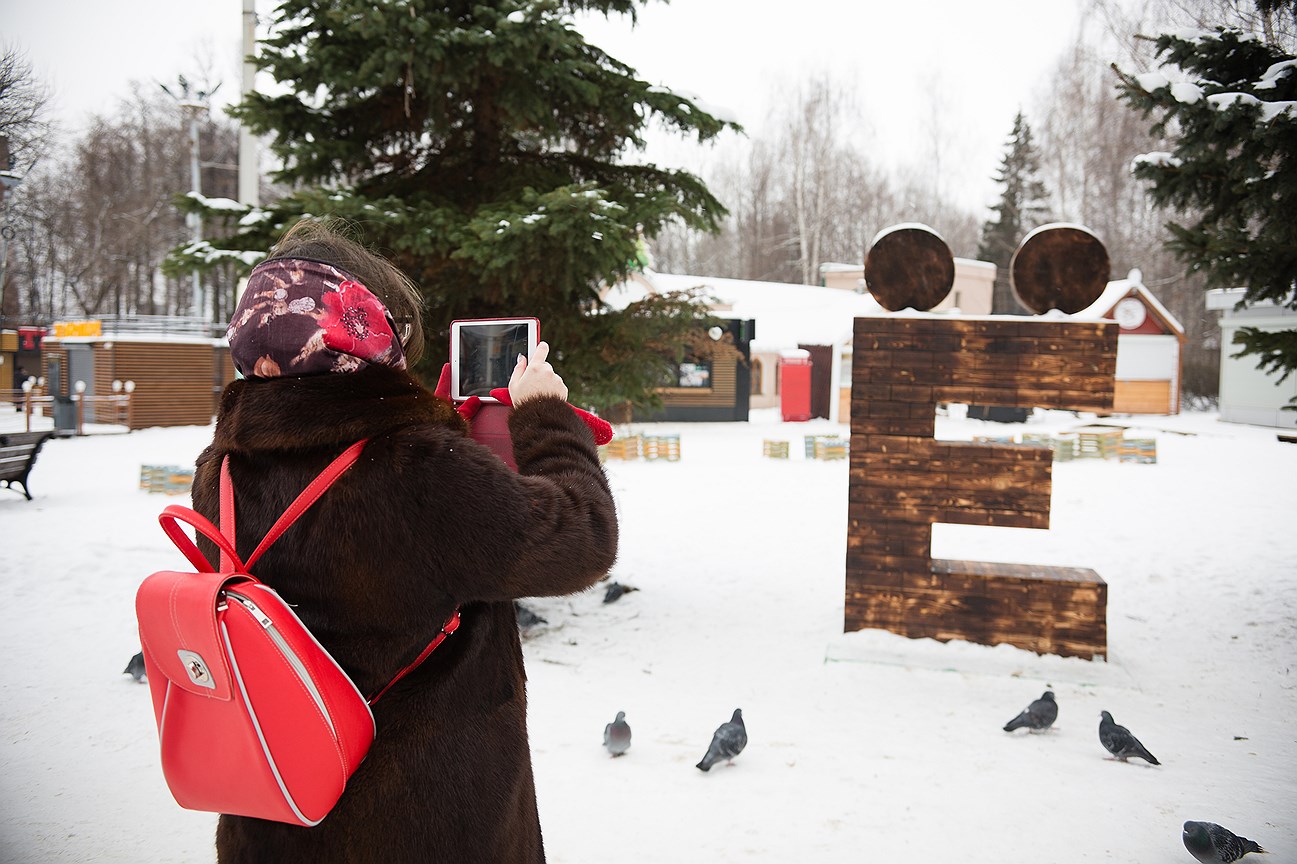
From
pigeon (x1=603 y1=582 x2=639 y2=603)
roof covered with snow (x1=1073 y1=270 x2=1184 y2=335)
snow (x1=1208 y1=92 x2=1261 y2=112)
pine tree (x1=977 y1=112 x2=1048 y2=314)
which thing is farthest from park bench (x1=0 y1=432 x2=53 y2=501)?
pine tree (x1=977 y1=112 x2=1048 y2=314)

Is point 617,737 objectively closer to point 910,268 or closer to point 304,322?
point 304,322

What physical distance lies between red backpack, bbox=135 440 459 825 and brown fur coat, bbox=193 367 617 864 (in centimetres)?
6

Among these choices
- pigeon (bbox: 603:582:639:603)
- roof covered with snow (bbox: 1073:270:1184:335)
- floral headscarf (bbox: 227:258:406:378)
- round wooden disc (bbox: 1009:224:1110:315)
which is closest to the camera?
floral headscarf (bbox: 227:258:406:378)

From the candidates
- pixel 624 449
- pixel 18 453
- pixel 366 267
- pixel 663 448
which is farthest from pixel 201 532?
pixel 663 448

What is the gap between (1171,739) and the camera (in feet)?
15.7

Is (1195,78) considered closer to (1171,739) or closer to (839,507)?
(1171,739)

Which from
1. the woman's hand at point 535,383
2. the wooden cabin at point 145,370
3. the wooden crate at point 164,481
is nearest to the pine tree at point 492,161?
the woman's hand at point 535,383

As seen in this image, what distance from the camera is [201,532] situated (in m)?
1.59

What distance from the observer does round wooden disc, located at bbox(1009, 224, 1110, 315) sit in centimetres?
581

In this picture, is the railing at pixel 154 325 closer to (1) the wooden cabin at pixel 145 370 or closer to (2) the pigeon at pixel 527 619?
(1) the wooden cabin at pixel 145 370

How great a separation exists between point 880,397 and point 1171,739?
2.75 m

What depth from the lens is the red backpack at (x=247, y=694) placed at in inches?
55.2

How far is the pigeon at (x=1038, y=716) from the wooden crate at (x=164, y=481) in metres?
11.5

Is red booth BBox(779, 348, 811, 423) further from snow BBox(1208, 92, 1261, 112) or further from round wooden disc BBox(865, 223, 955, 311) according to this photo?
snow BBox(1208, 92, 1261, 112)
